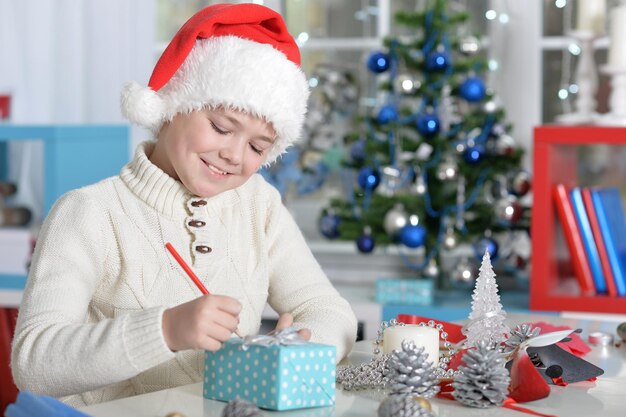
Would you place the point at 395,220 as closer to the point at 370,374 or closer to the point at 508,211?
the point at 508,211

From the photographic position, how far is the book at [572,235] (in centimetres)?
273

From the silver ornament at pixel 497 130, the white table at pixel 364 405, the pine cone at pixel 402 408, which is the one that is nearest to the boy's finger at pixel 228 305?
the white table at pixel 364 405

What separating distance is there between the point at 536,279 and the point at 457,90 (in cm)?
58

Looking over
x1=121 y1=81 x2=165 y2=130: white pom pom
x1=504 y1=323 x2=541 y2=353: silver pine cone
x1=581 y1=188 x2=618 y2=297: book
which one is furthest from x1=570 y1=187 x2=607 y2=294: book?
x1=121 y1=81 x2=165 y2=130: white pom pom

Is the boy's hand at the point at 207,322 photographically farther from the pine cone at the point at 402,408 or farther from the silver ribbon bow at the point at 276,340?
the pine cone at the point at 402,408

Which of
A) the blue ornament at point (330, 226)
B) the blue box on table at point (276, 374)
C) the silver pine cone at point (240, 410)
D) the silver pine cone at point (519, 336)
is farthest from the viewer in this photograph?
the blue ornament at point (330, 226)

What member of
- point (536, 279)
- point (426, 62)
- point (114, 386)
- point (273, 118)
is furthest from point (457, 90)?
point (114, 386)

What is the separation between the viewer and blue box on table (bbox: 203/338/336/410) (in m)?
1.19

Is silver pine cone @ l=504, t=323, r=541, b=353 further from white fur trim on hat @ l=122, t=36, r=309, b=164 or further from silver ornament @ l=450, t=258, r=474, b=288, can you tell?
silver ornament @ l=450, t=258, r=474, b=288

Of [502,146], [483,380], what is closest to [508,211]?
[502,146]

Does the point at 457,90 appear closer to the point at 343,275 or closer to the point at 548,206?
the point at 548,206

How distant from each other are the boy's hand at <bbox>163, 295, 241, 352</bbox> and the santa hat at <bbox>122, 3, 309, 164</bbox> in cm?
41

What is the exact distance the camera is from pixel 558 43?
3.24 m

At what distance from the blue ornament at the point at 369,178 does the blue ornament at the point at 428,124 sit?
176mm
